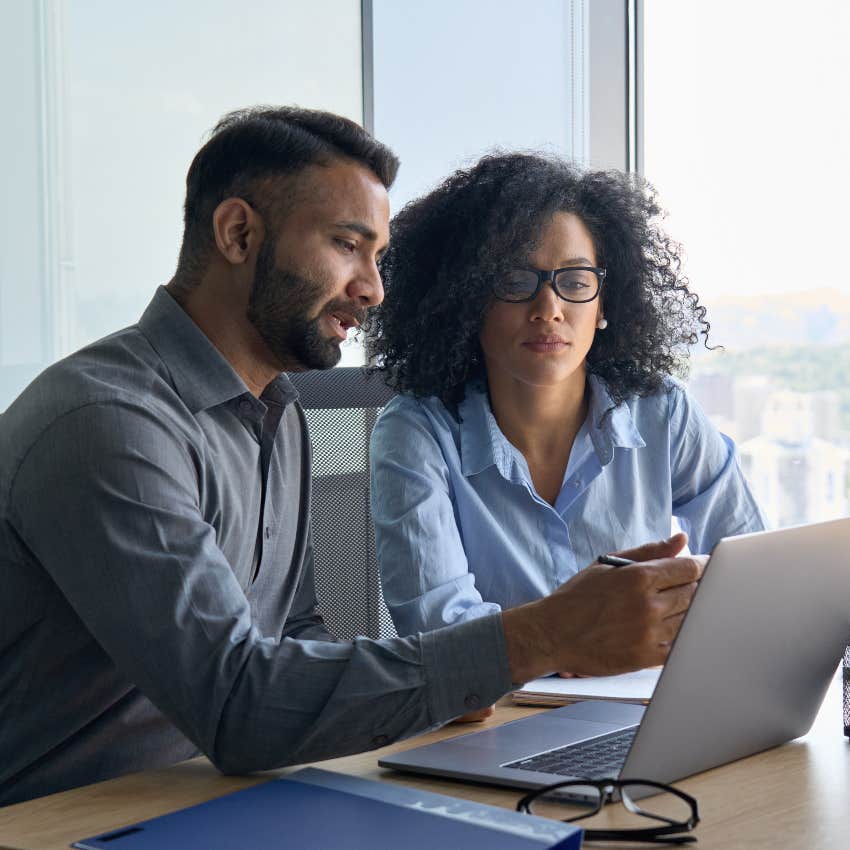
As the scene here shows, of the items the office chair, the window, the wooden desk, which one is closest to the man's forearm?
the wooden desk

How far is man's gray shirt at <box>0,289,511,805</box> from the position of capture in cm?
105

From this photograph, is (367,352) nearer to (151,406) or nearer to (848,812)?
(151,406)

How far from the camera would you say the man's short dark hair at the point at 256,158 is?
4.74 ft

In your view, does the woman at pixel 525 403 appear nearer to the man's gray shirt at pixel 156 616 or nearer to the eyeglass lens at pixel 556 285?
the eyeglass lens at pixel 556 285

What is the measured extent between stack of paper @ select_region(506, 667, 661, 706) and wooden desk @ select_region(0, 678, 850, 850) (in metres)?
0.20

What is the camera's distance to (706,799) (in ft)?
3.23

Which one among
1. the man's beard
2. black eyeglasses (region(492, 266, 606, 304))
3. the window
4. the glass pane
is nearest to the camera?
the man's beard

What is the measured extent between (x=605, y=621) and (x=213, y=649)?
350 millimetres

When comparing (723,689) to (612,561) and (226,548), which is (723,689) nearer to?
(612,561)

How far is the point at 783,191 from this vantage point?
2.91 meters

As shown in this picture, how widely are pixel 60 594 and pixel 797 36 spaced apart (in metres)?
2.42

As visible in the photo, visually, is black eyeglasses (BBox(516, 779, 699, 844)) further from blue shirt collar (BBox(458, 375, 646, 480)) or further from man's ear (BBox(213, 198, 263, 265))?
blue shirt collar (BBox(458, 375, 646, 480))

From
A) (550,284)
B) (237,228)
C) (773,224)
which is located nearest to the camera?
(237,228)

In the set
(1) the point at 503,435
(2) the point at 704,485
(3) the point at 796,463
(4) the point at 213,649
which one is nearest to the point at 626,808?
(4) the point at 213,649
